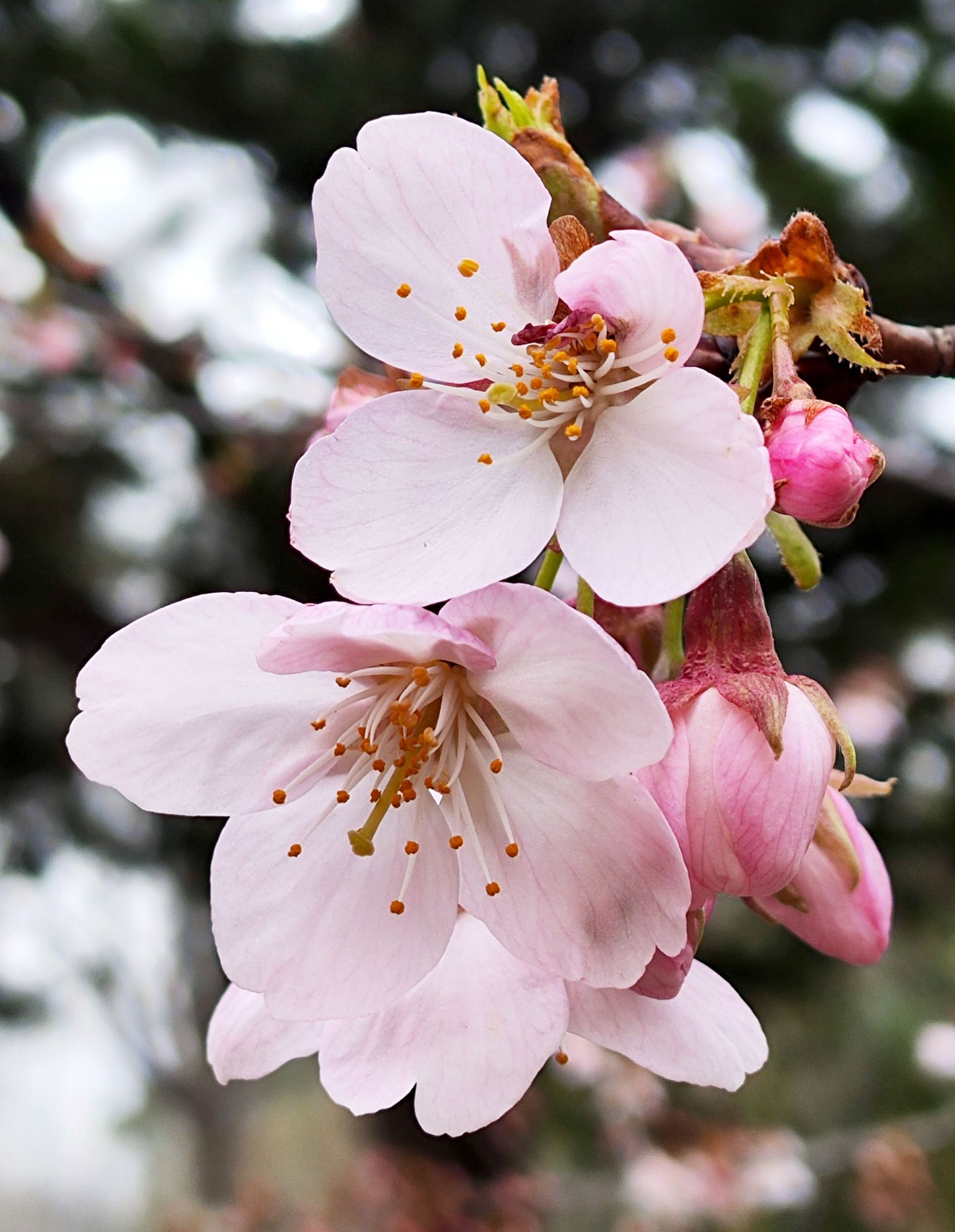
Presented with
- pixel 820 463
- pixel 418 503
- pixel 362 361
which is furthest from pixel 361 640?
pixel 362 361

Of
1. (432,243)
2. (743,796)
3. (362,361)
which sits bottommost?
(362,361)

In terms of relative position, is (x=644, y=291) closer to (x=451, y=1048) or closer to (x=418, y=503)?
(x=418, y=503)

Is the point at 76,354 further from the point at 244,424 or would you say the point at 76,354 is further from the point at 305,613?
the point at 305,613

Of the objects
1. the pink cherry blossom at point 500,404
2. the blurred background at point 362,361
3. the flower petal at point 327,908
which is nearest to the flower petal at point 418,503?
the pink cherry blossom at point 500,404

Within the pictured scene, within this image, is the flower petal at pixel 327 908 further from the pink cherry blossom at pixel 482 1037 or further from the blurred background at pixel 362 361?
the blurred background at pixel 362 361

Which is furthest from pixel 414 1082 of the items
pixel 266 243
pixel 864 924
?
pixel 266 243

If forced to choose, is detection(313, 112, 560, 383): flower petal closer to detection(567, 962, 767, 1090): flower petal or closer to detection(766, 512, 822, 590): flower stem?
detection(766, 512, 822, 590): flower stem

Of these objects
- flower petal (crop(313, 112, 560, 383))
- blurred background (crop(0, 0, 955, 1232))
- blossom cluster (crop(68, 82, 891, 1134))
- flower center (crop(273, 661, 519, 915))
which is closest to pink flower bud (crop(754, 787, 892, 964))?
blossom cluster (crop(68, 82, 891, 1134))

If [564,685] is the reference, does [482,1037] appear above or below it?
below
